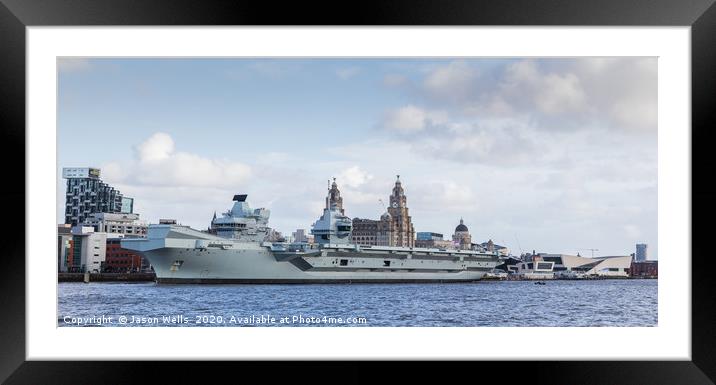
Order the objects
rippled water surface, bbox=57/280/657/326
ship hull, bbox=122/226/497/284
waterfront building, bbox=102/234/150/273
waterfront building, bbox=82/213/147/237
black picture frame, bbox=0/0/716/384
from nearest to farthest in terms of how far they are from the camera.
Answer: black picture frame, bbox=0/0/716/384 → rippled water surface, bbox=57/280/657/326 → ship hull, bbox=122/226/497/284 → waterfront building, bbox=82/213/147/237 → waterfront building, bbox=102/234/150/273

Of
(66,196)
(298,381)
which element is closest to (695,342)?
(298,381)

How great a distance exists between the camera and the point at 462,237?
45.6m

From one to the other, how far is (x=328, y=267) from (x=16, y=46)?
2103 cm

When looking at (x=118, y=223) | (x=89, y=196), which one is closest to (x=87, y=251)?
(x=118, y=223)

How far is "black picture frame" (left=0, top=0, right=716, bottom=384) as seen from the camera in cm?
310

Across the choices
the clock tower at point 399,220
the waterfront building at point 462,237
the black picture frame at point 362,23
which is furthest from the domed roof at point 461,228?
the black picture frame at point 362,23

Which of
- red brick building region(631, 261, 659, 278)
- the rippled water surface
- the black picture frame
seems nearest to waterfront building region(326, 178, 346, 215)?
the rippled water surface

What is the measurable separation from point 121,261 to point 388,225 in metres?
13.4

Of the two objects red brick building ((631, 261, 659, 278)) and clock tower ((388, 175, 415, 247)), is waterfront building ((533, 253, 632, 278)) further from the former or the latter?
clock tower ((388, 175, 415, 247))

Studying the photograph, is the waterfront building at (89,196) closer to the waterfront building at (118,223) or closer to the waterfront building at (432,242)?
the waterfront building at (118,223)

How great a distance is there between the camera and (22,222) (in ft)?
10.5

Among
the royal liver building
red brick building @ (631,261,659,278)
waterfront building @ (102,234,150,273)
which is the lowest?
red brick building @ (631,261,659,278)

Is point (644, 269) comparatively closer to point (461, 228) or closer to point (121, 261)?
point (461, 228)

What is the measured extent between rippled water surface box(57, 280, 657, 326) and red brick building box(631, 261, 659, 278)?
13833mm
